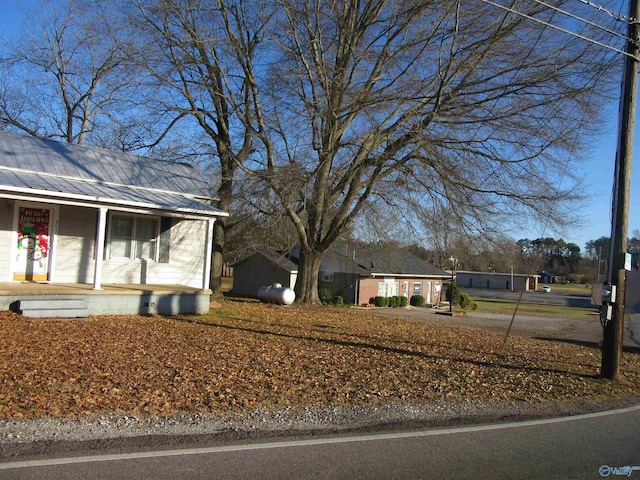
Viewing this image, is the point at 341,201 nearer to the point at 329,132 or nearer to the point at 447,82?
the point at 329,132

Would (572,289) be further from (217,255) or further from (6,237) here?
(6,237)

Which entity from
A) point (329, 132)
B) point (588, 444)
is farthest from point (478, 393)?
point (329, 132)

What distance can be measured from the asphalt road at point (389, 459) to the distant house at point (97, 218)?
9.99 metres

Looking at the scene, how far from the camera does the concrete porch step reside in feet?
41.8

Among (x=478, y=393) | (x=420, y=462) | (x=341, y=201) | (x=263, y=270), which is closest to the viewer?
(x=420, y=462)

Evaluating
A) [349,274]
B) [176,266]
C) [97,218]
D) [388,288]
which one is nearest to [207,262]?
[176,266]

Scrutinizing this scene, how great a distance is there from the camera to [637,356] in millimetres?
14578

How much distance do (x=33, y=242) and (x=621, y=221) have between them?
14545mm

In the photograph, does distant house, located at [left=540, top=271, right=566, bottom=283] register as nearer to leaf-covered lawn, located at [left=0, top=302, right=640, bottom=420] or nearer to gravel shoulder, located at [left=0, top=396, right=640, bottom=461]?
leaf-covered lawn, located at [left=0, top=302, right=640, bottom=420]

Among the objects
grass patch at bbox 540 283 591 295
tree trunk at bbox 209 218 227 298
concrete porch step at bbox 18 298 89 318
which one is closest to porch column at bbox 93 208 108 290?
concrete porch step at bbox 18 298 89 318

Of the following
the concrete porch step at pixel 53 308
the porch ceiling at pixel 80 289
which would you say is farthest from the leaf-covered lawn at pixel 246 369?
the porch ceiling at pixel 80 289

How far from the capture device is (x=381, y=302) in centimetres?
3978

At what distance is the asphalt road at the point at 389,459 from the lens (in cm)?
481

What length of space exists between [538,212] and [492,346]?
6272 millimetres
